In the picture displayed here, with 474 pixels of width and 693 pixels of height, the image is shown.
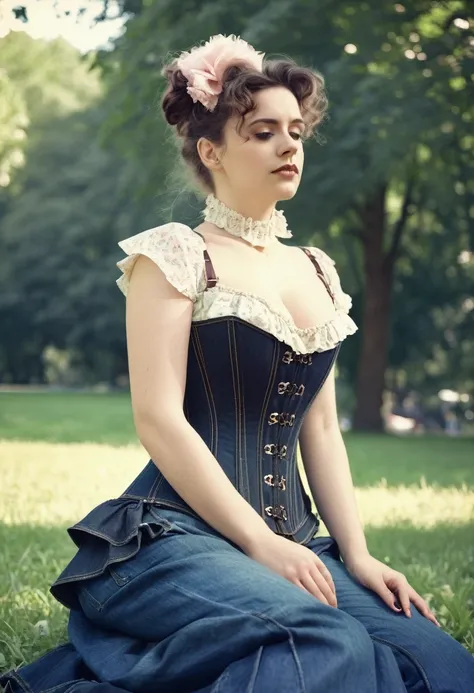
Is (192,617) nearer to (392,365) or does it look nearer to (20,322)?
(392,365)

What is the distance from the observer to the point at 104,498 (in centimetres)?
704

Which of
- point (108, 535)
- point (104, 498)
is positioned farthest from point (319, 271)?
point (104, 498)

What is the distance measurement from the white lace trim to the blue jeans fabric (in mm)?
461

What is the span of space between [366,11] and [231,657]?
1075 cm

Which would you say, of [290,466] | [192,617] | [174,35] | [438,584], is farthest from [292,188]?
[174,35]

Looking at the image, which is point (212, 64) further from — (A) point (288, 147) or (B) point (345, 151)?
(B) point (345, 151)

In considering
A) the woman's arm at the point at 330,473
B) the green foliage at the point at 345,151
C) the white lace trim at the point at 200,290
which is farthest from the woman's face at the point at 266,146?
the woman's arm at the point at 330,473

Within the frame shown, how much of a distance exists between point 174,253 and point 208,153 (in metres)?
0.34

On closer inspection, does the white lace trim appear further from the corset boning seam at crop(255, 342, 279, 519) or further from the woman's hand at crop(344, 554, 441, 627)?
the woman's hand at crop(344, 554, 441, 627)

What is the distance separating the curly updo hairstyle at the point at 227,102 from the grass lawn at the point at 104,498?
5.10 feet

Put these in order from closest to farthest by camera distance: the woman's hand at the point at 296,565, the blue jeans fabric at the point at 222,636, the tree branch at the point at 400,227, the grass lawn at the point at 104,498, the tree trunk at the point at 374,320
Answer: the blue jeans fabric at the point at 222,636
the woman's hand at the point at 296,565
the grass lawn at the point at 104,498
the tree trunk at the point at 374,320
the tree branch at the point at 400,227

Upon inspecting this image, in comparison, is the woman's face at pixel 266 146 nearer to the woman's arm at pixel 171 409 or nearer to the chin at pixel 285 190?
the chin at pixel 285 190

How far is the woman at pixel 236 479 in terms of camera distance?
2098mm

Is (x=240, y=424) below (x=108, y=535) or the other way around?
the other way around
